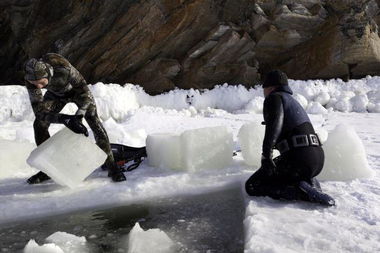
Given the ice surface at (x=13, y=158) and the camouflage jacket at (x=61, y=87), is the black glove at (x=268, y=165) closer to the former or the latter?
the camouflage jacket at (x=61, y=87)

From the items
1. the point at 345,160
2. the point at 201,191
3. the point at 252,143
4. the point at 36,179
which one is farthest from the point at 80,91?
the point at 345,160

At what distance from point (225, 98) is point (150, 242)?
9.53m

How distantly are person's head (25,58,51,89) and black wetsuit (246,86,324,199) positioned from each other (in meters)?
2.29

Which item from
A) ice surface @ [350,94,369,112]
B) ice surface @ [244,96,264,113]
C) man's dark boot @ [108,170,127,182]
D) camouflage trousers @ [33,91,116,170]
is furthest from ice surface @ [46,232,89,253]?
ice surface @ [350,94,369,112]

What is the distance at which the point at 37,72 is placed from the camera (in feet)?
12.5

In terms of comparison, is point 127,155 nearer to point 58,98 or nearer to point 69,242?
point 58,98

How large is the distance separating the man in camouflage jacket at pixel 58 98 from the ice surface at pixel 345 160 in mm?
2353

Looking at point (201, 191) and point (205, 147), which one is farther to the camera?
point (205, 147)

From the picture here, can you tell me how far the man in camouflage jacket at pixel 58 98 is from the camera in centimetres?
387

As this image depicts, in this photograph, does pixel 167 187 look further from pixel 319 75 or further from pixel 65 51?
pixel 319 75

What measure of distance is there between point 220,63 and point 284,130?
9.04m

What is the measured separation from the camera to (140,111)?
32.9 feet

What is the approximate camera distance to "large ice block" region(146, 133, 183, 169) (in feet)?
15.8

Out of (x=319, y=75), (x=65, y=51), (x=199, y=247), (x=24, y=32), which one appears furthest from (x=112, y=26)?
(x=199, y=247)
